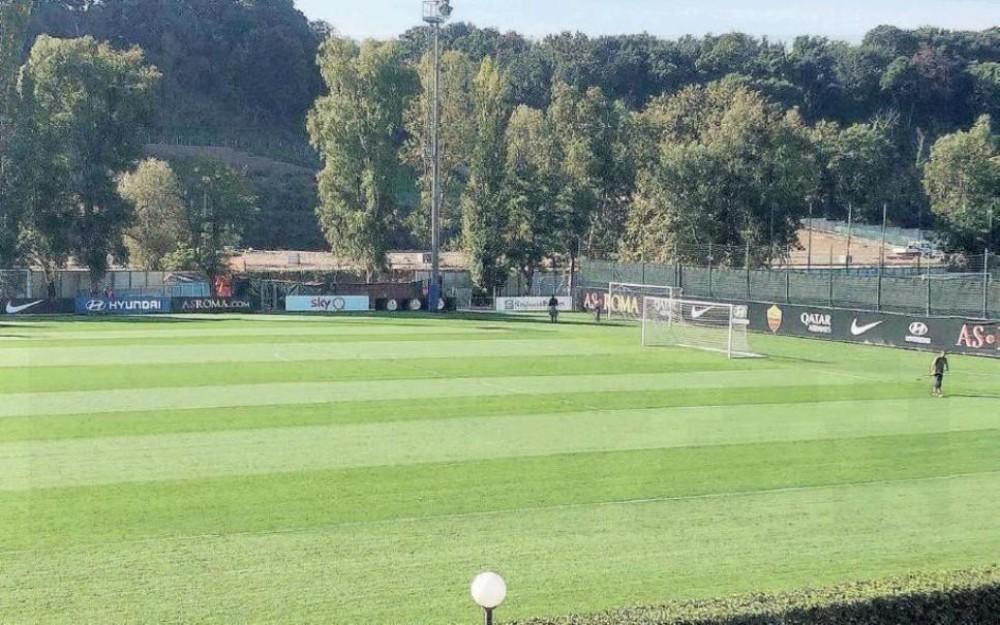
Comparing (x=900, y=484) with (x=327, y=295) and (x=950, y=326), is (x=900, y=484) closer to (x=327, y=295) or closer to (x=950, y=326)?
(x=950, y=326)

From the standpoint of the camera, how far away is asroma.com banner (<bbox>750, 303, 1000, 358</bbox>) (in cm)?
3881

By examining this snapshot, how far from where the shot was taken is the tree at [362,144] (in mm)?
77188

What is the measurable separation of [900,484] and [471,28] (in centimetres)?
18140

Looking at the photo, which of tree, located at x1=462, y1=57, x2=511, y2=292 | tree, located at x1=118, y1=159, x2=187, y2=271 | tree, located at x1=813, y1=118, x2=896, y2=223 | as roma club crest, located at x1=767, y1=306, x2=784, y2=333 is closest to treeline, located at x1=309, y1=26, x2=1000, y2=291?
tree, located at x1=462, y1=57, x2=511, y2=292

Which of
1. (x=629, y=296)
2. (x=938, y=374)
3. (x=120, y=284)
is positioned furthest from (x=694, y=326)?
(x=120, y=284)

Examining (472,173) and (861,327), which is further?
(472,173)

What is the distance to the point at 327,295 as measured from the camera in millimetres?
64750

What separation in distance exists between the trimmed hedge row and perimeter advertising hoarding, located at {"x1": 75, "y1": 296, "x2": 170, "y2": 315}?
53.9 metres

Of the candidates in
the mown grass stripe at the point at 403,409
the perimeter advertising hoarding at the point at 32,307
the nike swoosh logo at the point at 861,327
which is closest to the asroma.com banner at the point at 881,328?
the nike swoosh logo at the point at 861,327

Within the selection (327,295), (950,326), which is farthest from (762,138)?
(950,326)

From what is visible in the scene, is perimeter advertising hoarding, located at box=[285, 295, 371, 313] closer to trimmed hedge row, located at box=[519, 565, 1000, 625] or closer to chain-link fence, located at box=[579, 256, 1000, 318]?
chain-link fence, located at box=[579, 256, 1000, 318]

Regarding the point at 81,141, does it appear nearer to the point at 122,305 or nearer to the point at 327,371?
the point at 122,305

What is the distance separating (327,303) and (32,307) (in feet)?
51.1

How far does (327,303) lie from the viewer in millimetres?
64438
